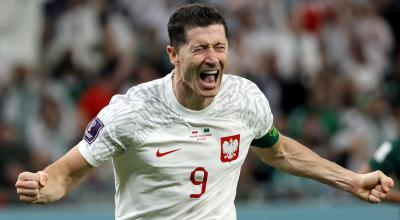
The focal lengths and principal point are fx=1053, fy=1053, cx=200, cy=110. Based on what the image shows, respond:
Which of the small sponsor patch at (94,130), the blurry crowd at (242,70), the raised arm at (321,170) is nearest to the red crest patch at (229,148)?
the raised arm at (321,170)

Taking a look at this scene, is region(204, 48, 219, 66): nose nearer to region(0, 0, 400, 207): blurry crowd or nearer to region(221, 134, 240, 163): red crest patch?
region(221, 134, 240, 163): red crest patch

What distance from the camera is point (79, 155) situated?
545 cm

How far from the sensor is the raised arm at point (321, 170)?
19.0 ft

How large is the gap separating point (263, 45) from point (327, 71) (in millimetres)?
787

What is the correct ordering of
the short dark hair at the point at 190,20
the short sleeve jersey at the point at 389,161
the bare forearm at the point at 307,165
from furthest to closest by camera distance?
1. the short sleeve jersey at the point at 389,161
2. the bare forearm at the point at 307,165
3. the short dark hair at the point at 190,20

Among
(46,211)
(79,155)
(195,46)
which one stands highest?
(195,46)

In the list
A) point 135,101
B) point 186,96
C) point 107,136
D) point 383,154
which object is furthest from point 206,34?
point 383,154

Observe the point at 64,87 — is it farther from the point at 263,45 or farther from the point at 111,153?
the point at 111,153

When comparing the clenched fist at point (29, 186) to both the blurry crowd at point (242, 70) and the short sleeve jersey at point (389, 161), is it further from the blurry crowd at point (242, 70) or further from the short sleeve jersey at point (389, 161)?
the blurry crowd at point (242, 70)

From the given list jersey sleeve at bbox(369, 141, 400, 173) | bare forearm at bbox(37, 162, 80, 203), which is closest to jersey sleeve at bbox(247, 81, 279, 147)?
bare forearm at bbox(37, 162, 80, 203)

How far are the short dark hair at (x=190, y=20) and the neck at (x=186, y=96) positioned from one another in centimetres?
20

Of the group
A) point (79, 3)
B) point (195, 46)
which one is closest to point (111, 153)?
point (195, 46)

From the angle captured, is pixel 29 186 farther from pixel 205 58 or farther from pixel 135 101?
pixel 205 58

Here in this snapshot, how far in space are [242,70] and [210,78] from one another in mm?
5934
